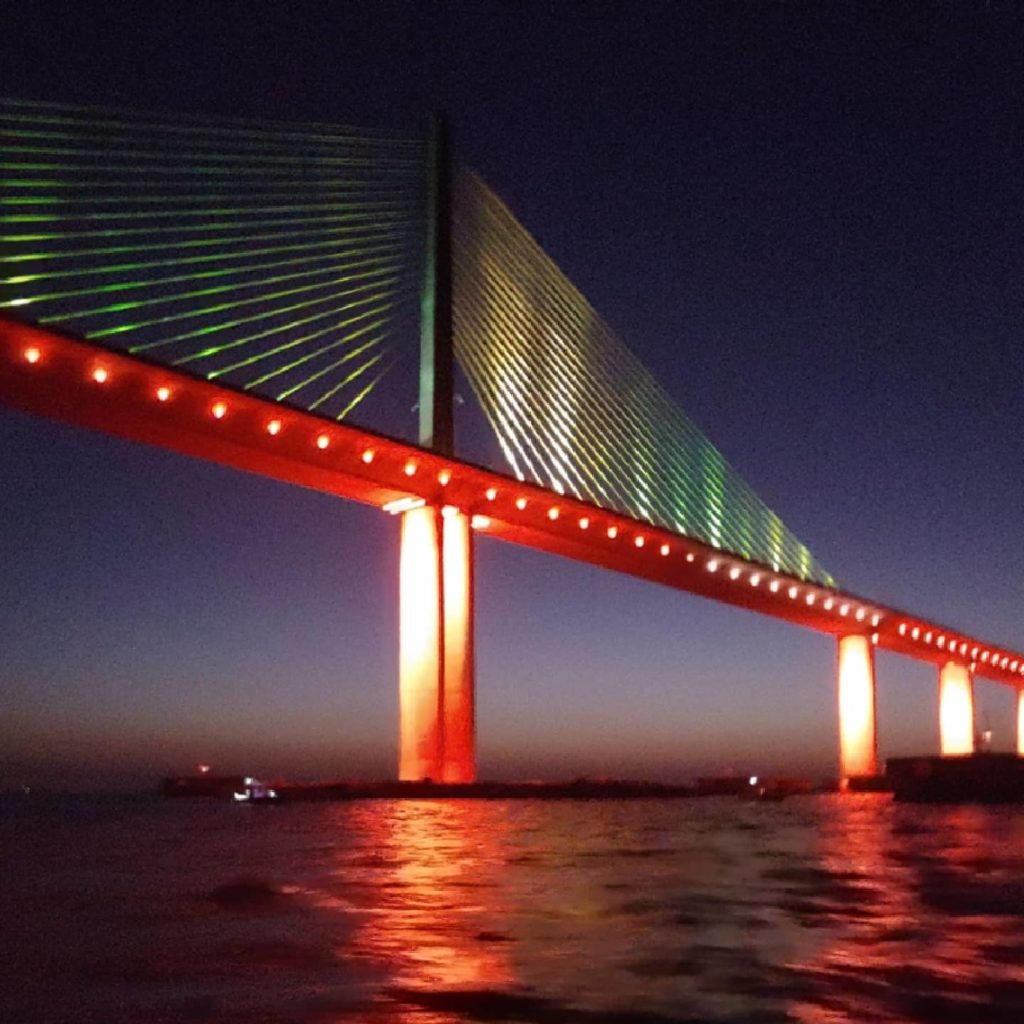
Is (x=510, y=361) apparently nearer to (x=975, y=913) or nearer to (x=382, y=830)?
(x=382, y=830)

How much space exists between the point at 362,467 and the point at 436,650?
3.80 m

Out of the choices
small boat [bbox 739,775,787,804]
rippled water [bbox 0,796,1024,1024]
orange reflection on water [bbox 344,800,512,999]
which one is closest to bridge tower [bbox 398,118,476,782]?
small boat [bbox 739,775,787,804]

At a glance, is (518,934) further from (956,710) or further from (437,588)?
(956,710)

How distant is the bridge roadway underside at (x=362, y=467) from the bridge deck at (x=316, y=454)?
23mm

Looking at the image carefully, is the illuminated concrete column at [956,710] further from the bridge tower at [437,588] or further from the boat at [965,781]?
the bridge tower at [437,588]

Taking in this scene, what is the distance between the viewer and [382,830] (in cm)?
1412

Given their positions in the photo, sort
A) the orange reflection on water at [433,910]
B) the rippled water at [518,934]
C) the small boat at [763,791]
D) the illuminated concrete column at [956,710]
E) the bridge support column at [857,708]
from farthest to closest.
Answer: the illuminated concrete column at [956,710] < the bridge support column at [857,708] < the small boat at [763,791] < the orange reflection on water at [433,910] < the rippled water at [518,934]

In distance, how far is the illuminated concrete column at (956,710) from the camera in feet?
189

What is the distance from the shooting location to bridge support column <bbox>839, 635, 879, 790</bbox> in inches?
1905

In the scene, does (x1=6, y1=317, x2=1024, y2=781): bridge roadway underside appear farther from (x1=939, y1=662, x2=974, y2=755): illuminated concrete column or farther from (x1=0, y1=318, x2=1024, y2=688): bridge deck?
(x1=939, y1=662, x2=974, y2=755): illuminated concrete column

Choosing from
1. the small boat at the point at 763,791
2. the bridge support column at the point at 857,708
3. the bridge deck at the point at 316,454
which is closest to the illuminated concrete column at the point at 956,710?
the bridge support column at the point at 857,708

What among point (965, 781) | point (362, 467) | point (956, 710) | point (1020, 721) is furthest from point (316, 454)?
point (1020, 721)

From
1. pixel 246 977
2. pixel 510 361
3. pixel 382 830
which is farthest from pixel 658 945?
pixel 510 361

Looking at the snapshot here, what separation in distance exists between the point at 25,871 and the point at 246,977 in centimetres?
560
